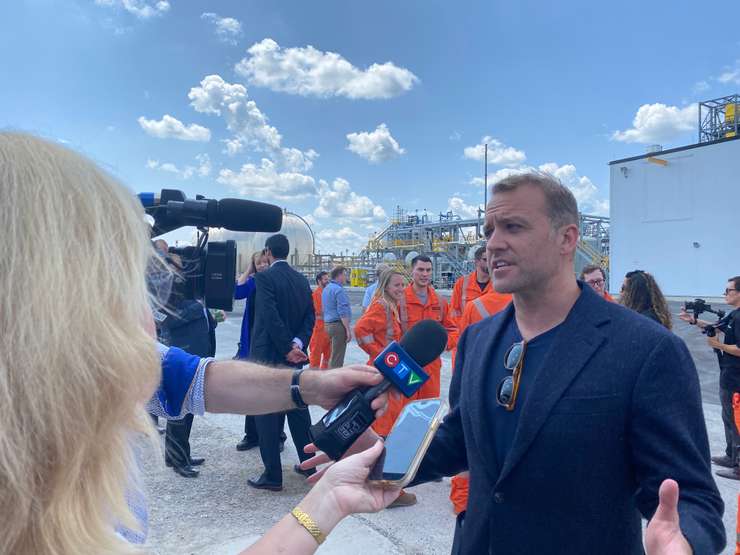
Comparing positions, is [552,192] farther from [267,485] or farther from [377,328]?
[267,485]

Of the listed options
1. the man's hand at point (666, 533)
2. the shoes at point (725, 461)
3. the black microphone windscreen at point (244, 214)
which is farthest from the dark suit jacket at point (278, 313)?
the shoes at point (725, 461)

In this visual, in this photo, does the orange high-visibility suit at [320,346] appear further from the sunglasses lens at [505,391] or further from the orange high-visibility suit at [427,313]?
the sunglasses lens at [505,391]

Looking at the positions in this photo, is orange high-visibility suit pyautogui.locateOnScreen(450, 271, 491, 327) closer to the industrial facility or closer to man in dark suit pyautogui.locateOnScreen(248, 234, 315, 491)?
man in dark suit pyautogui.locateOnScreen(248, 234, 315, 491)

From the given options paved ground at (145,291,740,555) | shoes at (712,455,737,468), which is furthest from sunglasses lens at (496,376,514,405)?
shoes at (712,455,737,468)

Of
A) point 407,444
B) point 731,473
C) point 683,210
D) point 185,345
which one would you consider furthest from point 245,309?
point 683,210

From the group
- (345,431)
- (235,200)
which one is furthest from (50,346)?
(235,200)

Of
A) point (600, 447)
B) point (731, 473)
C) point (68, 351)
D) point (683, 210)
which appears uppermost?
point (683, 210)

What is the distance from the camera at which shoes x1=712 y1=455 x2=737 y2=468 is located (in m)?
4.92

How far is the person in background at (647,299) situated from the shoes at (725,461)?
1675 mm

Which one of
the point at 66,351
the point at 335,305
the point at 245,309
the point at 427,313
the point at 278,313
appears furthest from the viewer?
the point at 335,305

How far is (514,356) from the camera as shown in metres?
1.91

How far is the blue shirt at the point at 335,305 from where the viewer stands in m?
7.38

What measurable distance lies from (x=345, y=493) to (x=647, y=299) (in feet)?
13.4

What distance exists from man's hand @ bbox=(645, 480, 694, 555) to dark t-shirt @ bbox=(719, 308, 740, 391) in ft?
14.7
